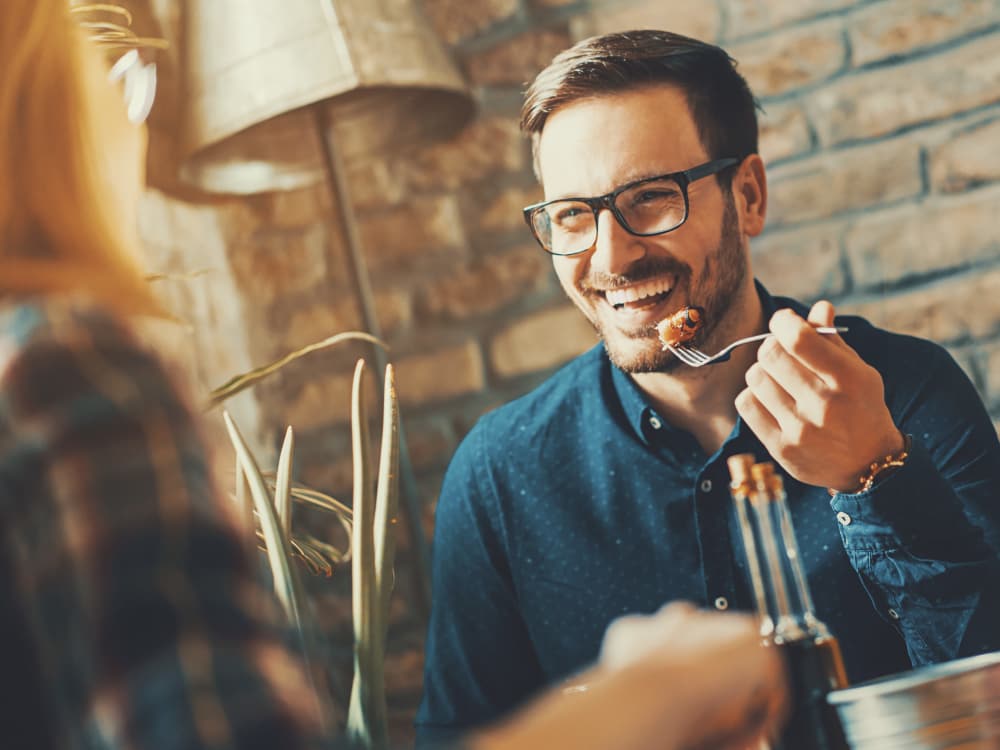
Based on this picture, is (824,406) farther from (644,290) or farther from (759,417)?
(644,290)

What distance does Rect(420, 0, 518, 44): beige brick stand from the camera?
1.84 m

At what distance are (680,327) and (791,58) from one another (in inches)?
21.2

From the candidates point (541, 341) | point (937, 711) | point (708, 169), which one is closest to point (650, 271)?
point (708, 169)

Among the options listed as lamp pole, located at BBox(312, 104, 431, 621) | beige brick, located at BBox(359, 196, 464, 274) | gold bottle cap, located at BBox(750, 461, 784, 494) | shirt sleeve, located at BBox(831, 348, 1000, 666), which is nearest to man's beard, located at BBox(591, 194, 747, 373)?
shirt sleeve, located at BBox(831, 348, 1000, 666)

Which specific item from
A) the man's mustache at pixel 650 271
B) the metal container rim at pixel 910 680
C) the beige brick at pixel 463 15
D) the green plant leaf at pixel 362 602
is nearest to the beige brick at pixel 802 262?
the man's mustache at pixel 650 271

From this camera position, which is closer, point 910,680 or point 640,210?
point 910,680

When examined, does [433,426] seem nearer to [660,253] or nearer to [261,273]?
[261,273]

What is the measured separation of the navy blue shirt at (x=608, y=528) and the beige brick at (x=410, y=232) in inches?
18.0

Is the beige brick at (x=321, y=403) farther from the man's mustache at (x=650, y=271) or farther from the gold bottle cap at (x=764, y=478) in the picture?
the gold bottle cap at (x=764, y=478)

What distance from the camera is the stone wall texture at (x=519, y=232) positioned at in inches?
61.1

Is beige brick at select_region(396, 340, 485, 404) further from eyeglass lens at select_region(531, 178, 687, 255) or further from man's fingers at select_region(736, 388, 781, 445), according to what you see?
man's fingers at select_region(736, 388, 781, 445)

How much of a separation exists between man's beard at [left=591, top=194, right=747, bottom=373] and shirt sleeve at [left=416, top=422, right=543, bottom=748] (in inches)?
10.6

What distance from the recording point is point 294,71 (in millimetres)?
1525

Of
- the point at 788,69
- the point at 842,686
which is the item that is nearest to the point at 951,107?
the point at 788,69
